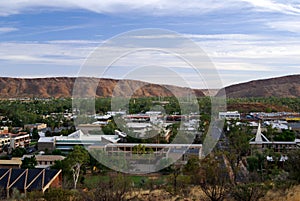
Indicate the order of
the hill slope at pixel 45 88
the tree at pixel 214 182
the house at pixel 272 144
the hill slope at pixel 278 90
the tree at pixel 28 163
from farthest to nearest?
the hill slope at pixel 45 88 < the hill slope at pixel 278 90 < the house at pixel 272 144 < the tree at pixel 28 163 < the tree at pixel 214 182

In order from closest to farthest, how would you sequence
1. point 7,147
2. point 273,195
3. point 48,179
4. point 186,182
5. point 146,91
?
→ point 273,195 → point 186,182 → point 48,179 → point 7,147 → point 146,91

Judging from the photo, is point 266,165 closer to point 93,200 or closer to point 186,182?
point 186,182

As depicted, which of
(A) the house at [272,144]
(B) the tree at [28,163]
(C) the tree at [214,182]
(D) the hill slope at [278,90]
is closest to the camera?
(C) the tree at [214,182]

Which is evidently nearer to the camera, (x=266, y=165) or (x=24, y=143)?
(x=266, y=165)

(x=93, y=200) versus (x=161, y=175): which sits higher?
(x=93, y=200)

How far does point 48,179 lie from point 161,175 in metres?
4.38

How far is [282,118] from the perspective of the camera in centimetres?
3400

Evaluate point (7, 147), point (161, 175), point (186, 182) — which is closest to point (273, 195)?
point (186, 182)

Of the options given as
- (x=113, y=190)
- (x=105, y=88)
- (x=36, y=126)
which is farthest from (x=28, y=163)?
(x=105, y=88)

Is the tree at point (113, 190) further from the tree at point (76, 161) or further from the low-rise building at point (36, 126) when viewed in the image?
the low-rise building at point (36, 126)

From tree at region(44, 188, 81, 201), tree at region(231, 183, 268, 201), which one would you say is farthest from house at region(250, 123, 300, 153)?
tree at region(44, 188, 81, 201)

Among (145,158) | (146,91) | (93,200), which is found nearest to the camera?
(93,200)

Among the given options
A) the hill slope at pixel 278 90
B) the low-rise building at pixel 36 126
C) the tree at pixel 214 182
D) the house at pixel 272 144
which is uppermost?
the hill slope at pixel 278 90

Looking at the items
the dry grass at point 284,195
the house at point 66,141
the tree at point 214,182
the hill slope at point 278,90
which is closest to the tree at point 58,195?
the tree at point 214,182
